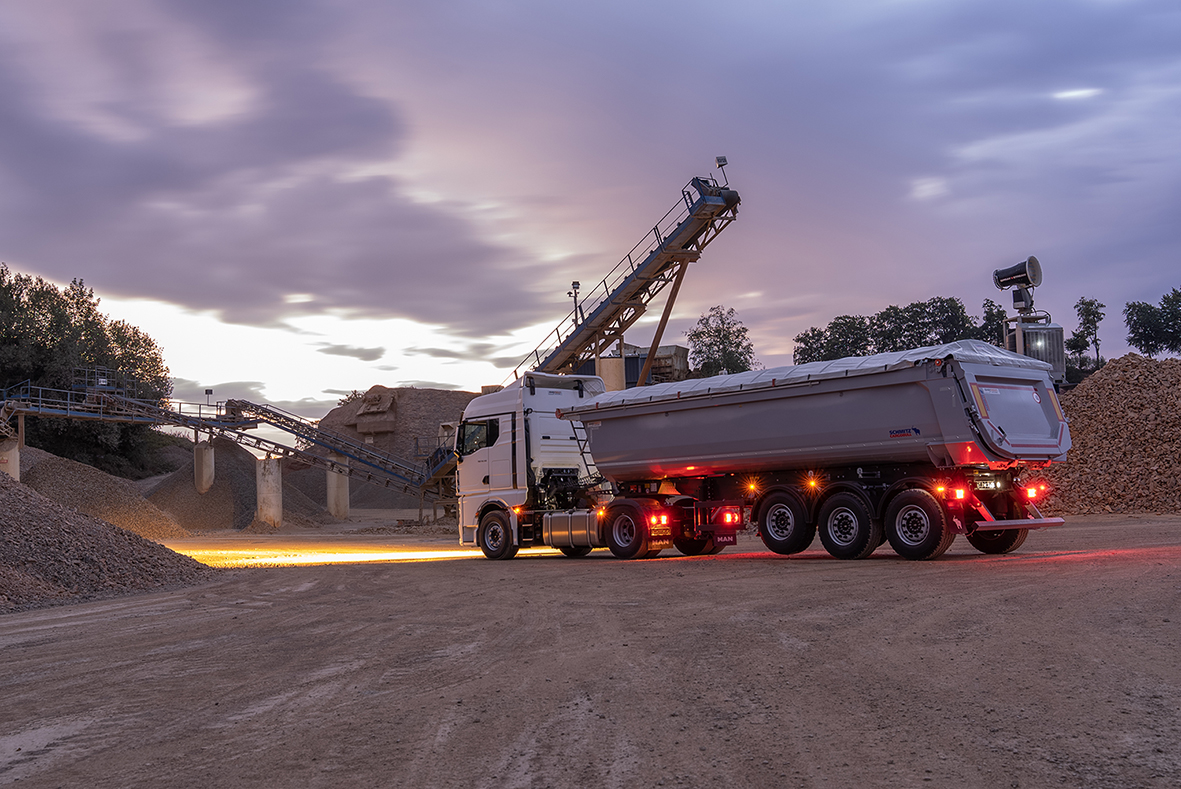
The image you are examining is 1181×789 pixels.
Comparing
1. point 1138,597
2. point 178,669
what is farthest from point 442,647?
point 1138,597

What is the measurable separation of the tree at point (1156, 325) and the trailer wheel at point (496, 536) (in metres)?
72.9

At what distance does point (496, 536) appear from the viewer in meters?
21.9

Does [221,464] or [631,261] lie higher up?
[631,261]

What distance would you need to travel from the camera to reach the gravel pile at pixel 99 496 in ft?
134

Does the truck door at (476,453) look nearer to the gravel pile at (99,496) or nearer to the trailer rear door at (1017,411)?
the trailer rear door at (1017,411)

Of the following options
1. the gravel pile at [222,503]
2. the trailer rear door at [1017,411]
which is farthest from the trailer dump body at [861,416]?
the gravel pile at [222,503]

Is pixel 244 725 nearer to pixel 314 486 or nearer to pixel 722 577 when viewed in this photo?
pixel 722 577

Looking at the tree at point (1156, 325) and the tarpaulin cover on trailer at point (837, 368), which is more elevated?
the tree at point (1156, 325)

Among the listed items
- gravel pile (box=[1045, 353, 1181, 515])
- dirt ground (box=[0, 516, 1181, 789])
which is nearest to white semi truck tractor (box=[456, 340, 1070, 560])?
dirt ground (box=[0, 516, 1181, 789])

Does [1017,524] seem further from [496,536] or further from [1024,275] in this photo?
[1024,275]

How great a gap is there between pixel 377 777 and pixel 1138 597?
9029mm

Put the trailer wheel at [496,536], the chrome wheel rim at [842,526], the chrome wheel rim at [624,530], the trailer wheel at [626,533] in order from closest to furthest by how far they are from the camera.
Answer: the chrome wheel rim at [842,526] → the trailer wheel at [626,533] → the chrome wheel rim at [624,530] → the trailer wheel at [496,536]

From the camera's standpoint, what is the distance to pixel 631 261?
112 ft

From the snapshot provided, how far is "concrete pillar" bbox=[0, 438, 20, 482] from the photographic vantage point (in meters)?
41.6
